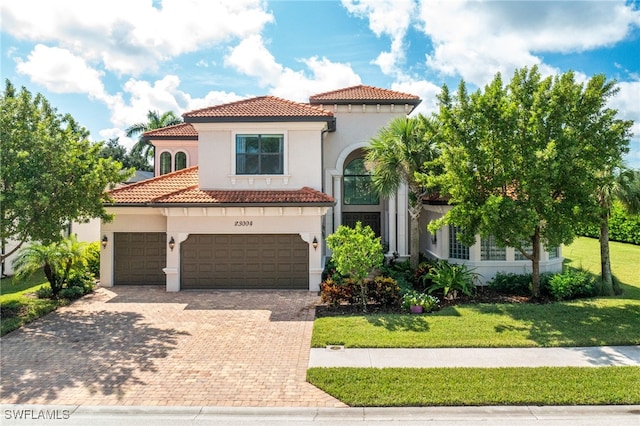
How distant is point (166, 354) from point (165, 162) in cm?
1818

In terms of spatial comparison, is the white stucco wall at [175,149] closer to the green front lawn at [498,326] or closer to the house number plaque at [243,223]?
the house number plaque at [243,223]

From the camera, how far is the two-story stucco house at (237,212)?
15.0 m

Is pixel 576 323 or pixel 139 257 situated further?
pixel 139 257

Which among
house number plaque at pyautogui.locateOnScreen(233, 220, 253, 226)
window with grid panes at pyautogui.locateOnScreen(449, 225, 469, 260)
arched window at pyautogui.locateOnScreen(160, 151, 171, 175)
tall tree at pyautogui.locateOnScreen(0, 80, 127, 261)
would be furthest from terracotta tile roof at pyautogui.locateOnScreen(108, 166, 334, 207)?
arched window at pyautogui.locateOnScreen(160, 151, 171, 175)

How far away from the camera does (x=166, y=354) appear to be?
8.92 m

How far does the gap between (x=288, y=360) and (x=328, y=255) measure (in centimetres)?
1102

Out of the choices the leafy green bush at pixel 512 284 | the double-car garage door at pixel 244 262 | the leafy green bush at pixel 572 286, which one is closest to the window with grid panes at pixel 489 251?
the leafy green bush at pixel 512 284

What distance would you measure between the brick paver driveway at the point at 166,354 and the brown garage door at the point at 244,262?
148 cm

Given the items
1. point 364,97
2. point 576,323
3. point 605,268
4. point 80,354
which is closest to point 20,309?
point 80,354

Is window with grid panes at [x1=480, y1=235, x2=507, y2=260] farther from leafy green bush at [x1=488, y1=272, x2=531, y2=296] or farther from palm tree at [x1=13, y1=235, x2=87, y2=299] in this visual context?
palm tree at [x1=13, y1=235, x2=87, y2=299]

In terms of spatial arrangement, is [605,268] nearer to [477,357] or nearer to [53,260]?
[477,357]

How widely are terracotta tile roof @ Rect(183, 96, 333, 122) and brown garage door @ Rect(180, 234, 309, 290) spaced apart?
4626 millimetres

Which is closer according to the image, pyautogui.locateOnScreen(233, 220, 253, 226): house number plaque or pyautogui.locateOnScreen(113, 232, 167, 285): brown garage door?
pyautogui.locateOnScreen(233, 220, 253, 226): house number plaque

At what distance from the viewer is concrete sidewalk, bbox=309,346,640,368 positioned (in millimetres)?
8180
